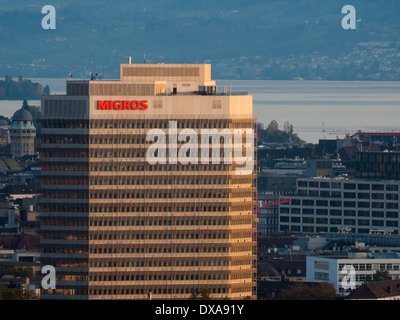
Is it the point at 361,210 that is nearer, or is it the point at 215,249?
the point at 215,249

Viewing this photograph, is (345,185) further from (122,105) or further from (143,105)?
(122,105)

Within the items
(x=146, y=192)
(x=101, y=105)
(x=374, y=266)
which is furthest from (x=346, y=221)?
(x=146, y=192)

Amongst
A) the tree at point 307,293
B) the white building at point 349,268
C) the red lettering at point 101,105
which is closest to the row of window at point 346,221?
the white building at point 349,268

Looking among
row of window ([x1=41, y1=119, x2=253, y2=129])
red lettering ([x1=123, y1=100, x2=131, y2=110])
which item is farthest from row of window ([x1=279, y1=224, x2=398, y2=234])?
red lettering ([x1=123, y1=100, x2=131, y2=110])

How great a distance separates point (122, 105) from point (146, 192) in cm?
564

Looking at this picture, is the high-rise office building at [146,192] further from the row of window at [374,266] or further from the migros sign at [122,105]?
the row of window at [374,266]

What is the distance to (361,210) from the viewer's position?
597 feet

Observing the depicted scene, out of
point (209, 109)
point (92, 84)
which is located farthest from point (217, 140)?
point (92, 84)

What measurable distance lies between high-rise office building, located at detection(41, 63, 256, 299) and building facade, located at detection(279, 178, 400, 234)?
85.0m

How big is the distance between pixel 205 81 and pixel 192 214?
32.4 feet

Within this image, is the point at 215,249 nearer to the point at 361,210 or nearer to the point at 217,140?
the point at 217,140

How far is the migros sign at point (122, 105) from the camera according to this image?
9431cm

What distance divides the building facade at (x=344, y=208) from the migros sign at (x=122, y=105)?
8467 cm

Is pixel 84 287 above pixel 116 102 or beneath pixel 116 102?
beneath
